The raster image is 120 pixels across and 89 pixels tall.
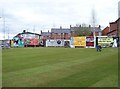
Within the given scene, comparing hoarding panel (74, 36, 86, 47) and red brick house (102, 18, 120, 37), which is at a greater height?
red brick house (102, 18, 120, 37)

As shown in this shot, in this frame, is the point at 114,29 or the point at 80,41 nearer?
the point at 80,41

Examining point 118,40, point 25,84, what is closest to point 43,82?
point 25,84

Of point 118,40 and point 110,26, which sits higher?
point 110,26

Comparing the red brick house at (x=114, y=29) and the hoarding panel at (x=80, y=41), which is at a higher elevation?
the red brick house at (x=114, y=29)

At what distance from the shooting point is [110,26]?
11788 cm

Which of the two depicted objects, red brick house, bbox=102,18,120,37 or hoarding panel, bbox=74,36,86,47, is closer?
hoarding panel, bbox=74,36,86,47

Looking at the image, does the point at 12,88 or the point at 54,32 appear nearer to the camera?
the point at 12,88

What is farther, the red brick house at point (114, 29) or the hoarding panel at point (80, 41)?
the red brick house at point (114, 29)

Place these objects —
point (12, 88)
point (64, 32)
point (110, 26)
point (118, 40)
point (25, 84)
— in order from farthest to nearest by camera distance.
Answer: point (64, 32), point (110, 26), point (118, 40), point (25, 84), point (12, 88)

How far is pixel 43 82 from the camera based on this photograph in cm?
1080

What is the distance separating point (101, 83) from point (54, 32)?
134 metres

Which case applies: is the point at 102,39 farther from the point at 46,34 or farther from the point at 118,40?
the point at 46,34

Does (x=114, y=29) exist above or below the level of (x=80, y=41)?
above

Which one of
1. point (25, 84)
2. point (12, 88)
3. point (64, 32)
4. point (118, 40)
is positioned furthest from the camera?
point (64, 32)
